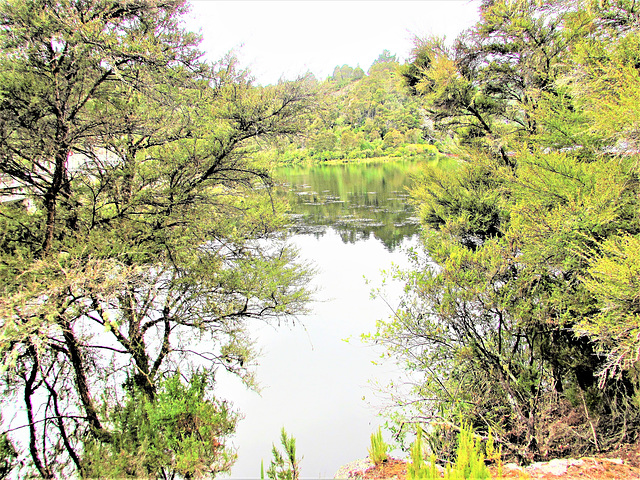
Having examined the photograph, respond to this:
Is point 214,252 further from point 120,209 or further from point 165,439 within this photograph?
point 165,439

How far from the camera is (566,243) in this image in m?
5.51

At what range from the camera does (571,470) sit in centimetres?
349

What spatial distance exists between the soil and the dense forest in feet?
3.05

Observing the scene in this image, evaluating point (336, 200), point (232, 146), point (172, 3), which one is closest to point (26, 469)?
point (232, 146)

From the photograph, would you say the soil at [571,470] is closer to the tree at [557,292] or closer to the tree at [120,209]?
the tree at [557,292]

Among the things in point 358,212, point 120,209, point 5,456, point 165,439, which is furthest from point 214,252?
point 358,212

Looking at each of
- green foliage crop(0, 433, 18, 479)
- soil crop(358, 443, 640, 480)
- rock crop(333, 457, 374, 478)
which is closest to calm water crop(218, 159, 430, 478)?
rock crop(333, 457, 374, 478)

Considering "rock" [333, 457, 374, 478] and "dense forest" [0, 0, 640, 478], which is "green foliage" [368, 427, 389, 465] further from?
"dense forest" [0, 0, 640, 478]

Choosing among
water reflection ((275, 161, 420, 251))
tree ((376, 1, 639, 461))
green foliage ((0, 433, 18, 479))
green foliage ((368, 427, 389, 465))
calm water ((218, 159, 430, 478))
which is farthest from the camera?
water reflection ((275, 161, 420, 251))

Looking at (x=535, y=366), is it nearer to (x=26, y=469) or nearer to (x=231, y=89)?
(x=231, y=89)

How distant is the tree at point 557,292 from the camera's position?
188 inches

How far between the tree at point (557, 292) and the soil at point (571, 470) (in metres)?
0.82

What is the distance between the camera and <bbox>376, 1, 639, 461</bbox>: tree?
15.6 feet

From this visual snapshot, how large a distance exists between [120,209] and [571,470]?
7.22m
